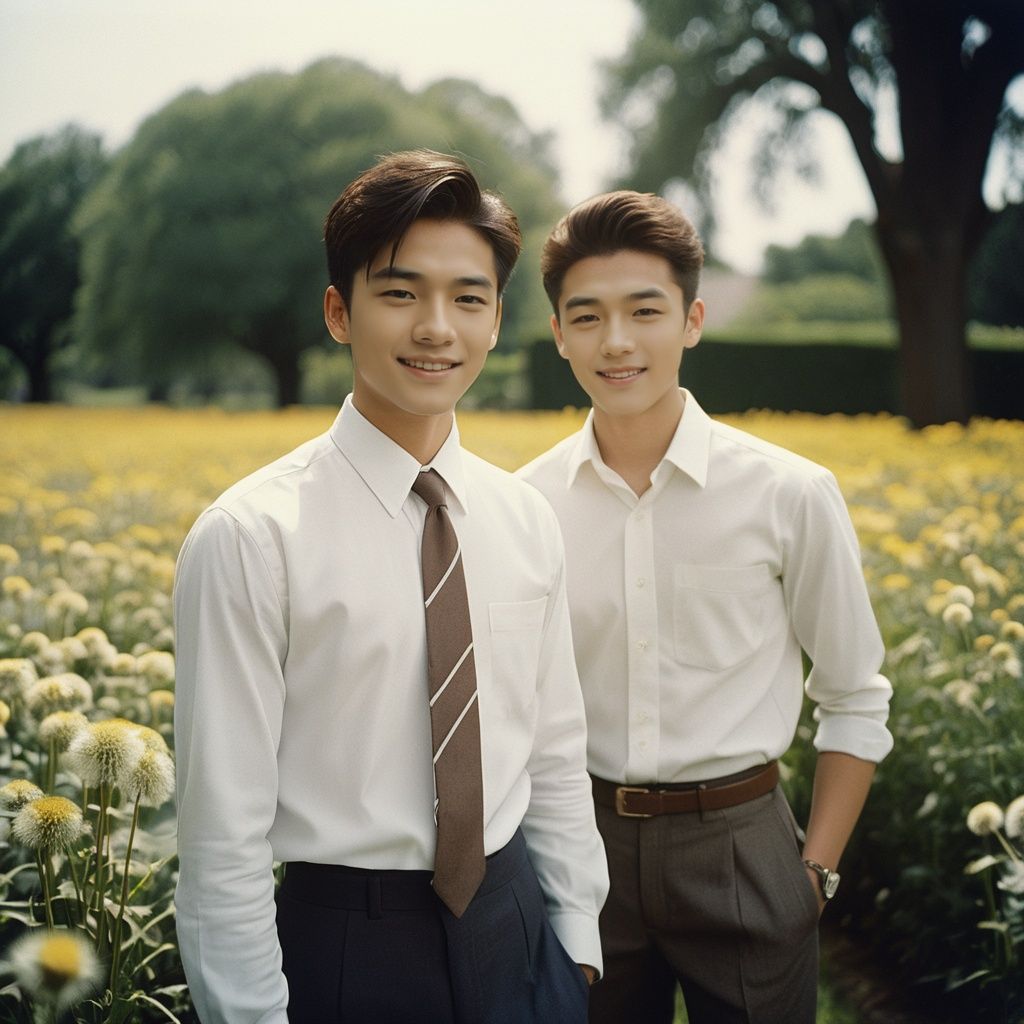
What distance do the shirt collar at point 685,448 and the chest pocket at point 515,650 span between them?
539 mm

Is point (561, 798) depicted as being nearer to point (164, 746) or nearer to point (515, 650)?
point (515, 650)

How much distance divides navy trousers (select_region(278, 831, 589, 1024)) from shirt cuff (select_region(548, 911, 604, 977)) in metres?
0.19

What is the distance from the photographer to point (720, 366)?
1798 cm

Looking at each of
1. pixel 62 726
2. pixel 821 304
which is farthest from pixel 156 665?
pixel 821 304

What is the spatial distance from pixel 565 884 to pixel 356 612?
25.1 inches

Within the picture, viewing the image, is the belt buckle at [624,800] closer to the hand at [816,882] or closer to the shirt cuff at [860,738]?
the hand at [816,882]

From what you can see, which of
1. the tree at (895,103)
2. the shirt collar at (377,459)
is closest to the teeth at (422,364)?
the shirt collar at (377,459)

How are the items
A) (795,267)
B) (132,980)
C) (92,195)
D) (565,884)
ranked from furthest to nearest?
1. (795,267)
2. (92,195)
3. (132,980)
4. (565,884)

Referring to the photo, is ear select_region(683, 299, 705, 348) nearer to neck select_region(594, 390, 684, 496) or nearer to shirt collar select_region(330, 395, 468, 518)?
neck select_region(594, 390, 684, 496)

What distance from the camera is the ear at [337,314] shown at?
166 cm

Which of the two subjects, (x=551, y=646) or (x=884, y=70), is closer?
(x=551, y=646)

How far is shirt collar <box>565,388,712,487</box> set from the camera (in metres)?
2.11

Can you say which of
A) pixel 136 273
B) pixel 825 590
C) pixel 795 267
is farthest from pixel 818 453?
pixel 795 267

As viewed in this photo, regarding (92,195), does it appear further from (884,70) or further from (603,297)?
(603,297)
